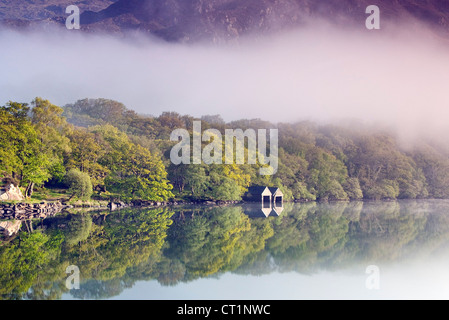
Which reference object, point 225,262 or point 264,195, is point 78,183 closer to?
point 264,195

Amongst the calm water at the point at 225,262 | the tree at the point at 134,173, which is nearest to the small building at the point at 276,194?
the tree at the point at 134,173

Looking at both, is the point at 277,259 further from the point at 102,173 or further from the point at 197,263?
the point at 102,173

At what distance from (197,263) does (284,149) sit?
66448 mm

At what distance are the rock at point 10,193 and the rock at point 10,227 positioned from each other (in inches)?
255

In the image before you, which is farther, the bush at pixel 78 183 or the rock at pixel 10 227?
the bush at pixel 78 183

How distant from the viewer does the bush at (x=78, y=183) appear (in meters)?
43.3

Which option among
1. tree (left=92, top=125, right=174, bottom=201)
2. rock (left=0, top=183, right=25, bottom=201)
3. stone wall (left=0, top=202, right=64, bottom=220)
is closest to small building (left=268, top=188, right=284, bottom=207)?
tree (left=92, top=125, right=174, bottom=201)

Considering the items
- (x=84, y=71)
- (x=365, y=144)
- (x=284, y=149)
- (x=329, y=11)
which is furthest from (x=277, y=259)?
(x=329, y=11)

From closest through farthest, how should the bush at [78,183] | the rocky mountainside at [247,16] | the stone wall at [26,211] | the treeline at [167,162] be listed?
the stone wall at [26,211] → the treeline at [167,162] → the bush at [78,183] → the rocky mountainside at [247,16]

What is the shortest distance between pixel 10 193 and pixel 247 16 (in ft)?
537

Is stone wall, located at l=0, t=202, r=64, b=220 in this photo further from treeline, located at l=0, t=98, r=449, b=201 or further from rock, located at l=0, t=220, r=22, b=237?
rock, located at l=0, t=220, r=22, b=237

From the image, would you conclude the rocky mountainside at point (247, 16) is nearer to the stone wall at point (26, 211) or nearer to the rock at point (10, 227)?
the stone wall at point (26, 211)

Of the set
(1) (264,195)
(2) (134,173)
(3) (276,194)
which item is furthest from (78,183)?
(3) (276,194)
